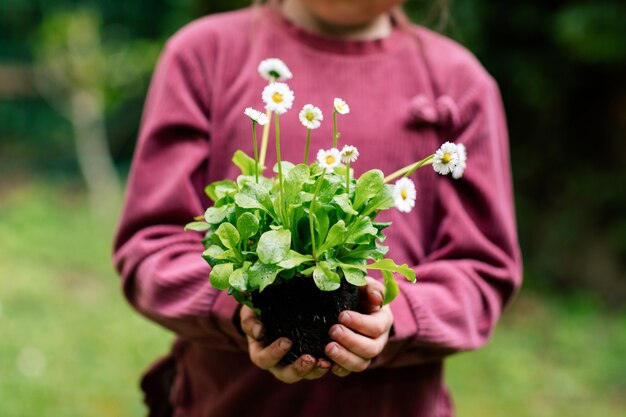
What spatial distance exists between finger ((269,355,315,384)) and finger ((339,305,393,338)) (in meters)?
0.08

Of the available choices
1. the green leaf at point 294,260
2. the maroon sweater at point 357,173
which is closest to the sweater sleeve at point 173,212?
the maroon sweater at point 357,173

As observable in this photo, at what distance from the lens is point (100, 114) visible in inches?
247

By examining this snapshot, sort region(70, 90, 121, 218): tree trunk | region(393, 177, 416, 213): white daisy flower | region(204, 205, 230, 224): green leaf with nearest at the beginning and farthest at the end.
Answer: region(393, 177, 416, 213): white daisy flower < region(204, 205, 230, 224): green leaf < region(70, 90, 121, 218): tree trunk

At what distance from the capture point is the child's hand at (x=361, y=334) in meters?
1.26

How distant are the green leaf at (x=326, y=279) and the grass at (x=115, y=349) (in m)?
2.28

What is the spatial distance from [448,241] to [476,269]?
8cm

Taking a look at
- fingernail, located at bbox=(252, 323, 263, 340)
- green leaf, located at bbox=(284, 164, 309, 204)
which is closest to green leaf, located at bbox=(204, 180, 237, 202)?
green leaf, located at bbox=(284, 164, 309, 204)

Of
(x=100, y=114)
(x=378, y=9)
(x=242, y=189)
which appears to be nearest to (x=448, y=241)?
(x=378, y=9)

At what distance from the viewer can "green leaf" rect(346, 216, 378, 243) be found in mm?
1179

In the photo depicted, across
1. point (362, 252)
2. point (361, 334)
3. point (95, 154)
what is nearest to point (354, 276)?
point (362, 252)

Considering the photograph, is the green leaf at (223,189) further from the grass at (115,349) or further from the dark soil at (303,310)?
the grass at (115,349)

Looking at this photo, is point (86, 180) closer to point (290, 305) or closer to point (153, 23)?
point (153, 23)

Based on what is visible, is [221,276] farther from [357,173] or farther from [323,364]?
[357,173]

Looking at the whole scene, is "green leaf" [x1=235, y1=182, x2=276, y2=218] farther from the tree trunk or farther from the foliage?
the tree trunk
